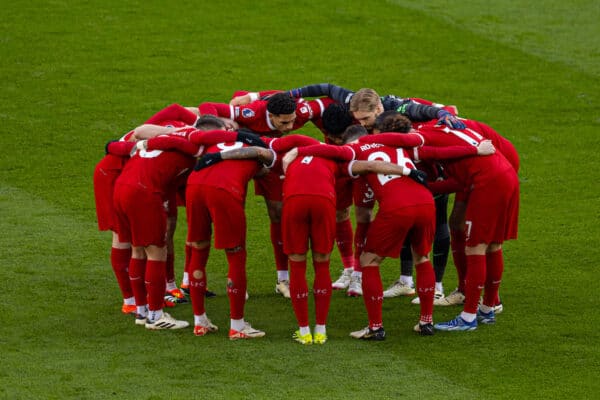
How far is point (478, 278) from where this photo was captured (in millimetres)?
9000

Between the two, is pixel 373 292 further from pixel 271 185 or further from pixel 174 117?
pixel 174 117

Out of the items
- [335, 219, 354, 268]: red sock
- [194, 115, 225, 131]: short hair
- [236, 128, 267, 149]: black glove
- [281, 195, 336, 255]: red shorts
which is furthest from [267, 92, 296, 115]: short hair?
[281, 195, 336, 255]: red shorts

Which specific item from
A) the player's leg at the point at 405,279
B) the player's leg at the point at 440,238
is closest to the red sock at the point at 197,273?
the player's leg at the point at 405,279

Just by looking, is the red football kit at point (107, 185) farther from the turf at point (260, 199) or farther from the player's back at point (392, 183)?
the player's back at point (392, 183)

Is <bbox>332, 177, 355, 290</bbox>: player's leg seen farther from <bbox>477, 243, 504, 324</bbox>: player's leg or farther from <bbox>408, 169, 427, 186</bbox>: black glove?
<bbox>477, 243, 504, 324</bbox>: player's leg

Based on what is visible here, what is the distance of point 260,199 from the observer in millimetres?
13695

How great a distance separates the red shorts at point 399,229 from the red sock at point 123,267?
89.0 inches

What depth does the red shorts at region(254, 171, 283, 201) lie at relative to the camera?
9.69 metres

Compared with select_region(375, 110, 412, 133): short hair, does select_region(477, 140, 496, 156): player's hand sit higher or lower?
lower

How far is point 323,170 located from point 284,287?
6.39ft

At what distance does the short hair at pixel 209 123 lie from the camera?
30.5 feet

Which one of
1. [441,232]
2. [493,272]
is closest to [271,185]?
[441,232]

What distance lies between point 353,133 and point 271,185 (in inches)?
38.2

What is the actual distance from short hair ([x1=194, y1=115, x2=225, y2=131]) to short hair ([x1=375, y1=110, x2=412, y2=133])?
1.38 m
